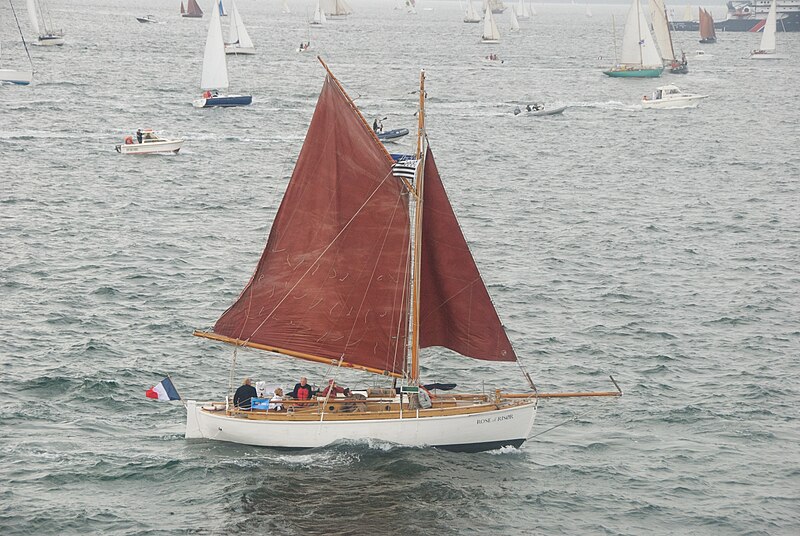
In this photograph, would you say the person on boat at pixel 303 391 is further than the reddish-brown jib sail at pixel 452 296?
Yes

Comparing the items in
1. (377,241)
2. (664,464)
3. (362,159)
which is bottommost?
(664,464)

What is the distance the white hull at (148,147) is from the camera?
9406 centimetres

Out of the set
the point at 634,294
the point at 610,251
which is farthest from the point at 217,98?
the point at 634,294

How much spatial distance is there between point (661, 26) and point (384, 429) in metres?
150

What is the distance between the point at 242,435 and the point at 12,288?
78.7 feet

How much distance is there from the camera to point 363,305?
39844 mm

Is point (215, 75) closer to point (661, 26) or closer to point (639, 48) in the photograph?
point (639, 48)

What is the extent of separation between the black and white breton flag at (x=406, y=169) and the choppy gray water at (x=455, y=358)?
9.51 meters

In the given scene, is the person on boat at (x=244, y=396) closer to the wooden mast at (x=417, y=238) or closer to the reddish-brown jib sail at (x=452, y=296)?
the wooden mast at (x=417, y=238)

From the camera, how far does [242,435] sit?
38844 mm

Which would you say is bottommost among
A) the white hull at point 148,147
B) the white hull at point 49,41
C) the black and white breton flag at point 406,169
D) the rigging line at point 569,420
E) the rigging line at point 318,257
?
the rigging line at point 569,420

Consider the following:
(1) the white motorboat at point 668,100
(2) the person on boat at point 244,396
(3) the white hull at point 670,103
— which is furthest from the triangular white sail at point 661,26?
(2) the person on boat at point 244,396

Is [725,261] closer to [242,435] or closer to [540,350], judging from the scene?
[540,350]

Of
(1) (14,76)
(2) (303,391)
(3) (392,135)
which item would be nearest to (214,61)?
(1) (14,76)
